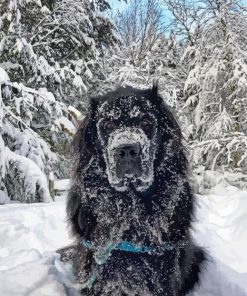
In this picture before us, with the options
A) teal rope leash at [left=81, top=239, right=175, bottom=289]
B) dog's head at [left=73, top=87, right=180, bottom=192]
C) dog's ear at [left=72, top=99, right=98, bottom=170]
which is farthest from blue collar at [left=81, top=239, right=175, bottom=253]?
dog's ear at [left=72, top=99, right=98, bottom=170]

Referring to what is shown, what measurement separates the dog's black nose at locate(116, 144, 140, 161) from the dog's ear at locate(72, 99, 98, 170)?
31 cm

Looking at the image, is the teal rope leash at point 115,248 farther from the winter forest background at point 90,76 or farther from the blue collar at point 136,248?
the winter forest background at point 90,76

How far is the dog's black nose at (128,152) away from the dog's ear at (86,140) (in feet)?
1.02

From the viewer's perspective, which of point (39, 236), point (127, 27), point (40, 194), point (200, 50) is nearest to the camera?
point (39, 236)

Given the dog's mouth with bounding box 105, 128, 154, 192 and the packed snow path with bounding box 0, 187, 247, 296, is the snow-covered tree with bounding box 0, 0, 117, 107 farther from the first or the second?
the dog's mouth with bounding box 105, 128, 154, 192

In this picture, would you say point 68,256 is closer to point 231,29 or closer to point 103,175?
point 103,175

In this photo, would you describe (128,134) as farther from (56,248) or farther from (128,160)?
(56,248)

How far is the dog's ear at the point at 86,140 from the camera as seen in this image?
279 centimetres

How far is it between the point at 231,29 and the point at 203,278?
10.7m

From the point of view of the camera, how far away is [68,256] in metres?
3.27

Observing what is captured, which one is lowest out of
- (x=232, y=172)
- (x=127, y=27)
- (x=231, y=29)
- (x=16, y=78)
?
(x=232, y=172)

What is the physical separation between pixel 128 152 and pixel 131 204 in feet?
1.30

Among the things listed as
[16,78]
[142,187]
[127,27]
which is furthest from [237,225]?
[127,27]

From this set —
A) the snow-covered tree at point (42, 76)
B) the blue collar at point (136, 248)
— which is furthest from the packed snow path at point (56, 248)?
the snow-covered tree at point (42, 76)
